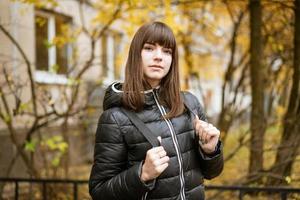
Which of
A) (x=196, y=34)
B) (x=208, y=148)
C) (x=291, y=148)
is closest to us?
(x=208, y=148)

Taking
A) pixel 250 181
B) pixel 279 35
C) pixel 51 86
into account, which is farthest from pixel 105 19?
pixel 250 181

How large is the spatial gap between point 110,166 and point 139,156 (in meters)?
0.14

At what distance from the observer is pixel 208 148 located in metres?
2.07

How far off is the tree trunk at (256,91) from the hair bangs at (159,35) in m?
3.59

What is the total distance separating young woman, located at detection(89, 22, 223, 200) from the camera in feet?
6.58

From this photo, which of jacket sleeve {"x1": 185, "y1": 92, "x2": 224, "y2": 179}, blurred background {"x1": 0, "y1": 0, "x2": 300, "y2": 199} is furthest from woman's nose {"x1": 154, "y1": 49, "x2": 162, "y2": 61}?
blurred background {"x1": 0, "y1": 0, "x2": 300, "y2": 199}

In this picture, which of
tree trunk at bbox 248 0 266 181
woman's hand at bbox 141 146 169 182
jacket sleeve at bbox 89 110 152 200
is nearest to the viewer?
woman's hand at bbox 141 146 169 182

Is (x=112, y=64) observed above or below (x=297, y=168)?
above

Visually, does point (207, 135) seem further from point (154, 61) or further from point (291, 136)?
point (291, 136)

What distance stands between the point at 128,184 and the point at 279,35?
213 inches

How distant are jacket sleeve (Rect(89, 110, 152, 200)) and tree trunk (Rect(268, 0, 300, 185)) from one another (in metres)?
3.28

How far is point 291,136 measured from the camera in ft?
17.2

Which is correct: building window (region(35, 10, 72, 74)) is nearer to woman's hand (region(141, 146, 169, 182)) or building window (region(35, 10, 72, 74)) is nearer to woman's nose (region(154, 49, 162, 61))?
woman's nose (region(154, 49, 162, 61))

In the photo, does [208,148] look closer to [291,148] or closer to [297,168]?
[291,148]
